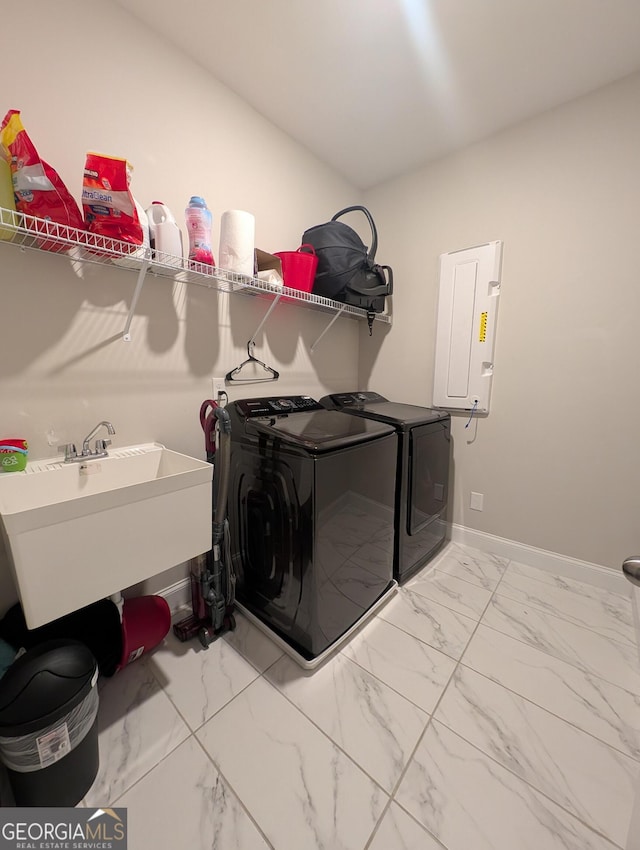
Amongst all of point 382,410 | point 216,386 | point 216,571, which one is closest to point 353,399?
point 382,410

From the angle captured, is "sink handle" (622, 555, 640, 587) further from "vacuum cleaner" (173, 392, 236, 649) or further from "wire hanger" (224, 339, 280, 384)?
"wire hanger" (224, 339, 280, 384)

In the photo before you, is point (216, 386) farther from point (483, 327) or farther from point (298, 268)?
point (483, 327)

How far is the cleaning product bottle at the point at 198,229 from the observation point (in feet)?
4.34

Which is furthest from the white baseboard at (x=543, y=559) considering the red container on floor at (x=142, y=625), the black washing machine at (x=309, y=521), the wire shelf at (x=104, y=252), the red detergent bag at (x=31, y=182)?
the red detergent bag at (x=31, y=182)

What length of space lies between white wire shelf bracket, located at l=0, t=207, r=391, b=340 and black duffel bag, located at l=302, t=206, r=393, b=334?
0.38 meters

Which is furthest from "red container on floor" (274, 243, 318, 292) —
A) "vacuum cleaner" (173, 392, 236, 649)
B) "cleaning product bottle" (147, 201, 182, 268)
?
"vacuum cleaner" (173, 392, 236, 649)

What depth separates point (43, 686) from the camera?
85 cm

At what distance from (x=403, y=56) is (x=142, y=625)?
2793 mm

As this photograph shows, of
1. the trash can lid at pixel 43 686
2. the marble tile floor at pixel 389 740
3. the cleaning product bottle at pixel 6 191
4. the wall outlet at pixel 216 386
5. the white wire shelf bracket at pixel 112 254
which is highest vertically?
the cleaning product bottle at pixel 6 191

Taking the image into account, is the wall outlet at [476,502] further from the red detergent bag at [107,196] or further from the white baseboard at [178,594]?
the red detergent bag at [107,196]

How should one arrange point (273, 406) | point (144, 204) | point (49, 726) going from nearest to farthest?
point (49, 726) < point (144, 204) < point (273, 406)

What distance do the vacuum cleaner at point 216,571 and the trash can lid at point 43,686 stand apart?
548 millimetres

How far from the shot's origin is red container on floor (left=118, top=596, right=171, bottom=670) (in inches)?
49.4

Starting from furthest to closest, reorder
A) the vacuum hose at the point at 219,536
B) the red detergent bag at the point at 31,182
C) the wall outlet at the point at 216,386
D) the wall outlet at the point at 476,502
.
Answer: the wall outlet at the point at 476,502
the wall outlet at the point at 216,386
the vacuum hose at the point at 219,536
the red detergent bag at the point at 31,182
